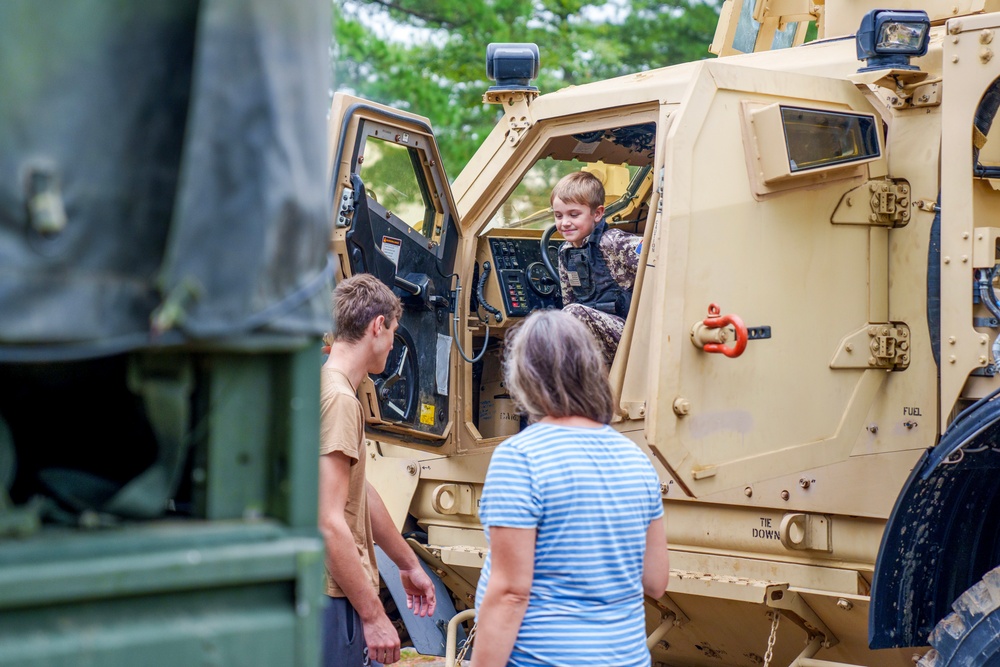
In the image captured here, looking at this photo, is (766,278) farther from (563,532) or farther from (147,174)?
(147,174)

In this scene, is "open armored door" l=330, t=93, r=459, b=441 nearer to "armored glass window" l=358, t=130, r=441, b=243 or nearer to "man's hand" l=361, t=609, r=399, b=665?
"armored glass window" l=358, t=130, r=441, b=243

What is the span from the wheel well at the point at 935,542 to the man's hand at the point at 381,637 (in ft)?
5.13

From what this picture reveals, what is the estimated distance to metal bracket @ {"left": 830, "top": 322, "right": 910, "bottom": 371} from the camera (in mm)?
4543

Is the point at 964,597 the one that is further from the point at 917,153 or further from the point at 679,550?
the point at 917,153

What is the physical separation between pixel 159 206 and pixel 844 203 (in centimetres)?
315

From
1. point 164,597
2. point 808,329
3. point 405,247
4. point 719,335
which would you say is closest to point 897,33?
point 808,329

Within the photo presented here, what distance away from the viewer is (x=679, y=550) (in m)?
4.88

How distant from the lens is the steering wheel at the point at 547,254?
5816 millimetres

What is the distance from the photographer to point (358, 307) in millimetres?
3834

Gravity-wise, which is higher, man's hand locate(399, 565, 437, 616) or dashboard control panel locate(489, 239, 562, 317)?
dashboard control panel locate(489, 239, 562, 317)

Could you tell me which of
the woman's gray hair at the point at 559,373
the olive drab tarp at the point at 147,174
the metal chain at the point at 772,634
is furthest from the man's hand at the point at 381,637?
the olive drab tarp at the point at 147,174

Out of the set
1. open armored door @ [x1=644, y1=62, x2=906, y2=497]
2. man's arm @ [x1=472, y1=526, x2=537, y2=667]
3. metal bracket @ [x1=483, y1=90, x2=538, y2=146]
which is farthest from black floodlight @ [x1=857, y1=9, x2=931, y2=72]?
man's arm @ [x1=472, y1=526, x2=537, y2=667]

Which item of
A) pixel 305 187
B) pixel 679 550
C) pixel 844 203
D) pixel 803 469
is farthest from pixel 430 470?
pixel 305 187

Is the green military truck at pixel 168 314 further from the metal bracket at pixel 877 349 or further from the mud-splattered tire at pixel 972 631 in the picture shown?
the metal bracket at pixel 877 349
